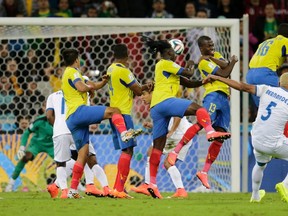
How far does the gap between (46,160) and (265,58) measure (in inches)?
201

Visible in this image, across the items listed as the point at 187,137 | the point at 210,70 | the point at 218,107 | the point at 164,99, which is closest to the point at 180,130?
the point at 218,107

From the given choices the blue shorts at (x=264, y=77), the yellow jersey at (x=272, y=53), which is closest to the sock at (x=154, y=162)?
the blue shorts at (x=264, y=77)

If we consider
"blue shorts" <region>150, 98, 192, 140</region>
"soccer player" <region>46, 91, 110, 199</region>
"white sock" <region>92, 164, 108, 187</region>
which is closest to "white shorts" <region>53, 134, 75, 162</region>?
"soccer player" <region>46, 91, 110, 199</region>

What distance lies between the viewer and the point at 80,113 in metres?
14.7

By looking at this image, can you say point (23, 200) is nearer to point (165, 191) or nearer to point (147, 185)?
point (147, 185)

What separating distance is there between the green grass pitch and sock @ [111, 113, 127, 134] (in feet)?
Result: 3.15

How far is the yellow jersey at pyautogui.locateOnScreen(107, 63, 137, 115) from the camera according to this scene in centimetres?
1470

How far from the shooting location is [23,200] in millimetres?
14234

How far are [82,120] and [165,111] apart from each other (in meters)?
1.14

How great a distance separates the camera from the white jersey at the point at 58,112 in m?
16.1

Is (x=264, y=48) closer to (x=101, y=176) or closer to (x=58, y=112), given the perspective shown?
(x=101, y=176)

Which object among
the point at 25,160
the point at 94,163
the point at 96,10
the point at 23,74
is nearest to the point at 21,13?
the point at 96,10

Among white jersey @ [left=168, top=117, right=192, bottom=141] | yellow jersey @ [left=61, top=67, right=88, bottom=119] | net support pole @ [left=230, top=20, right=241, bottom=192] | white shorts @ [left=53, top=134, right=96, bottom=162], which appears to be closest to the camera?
yellow jersey @ [left=61, top=67, right=88, bottom=119]

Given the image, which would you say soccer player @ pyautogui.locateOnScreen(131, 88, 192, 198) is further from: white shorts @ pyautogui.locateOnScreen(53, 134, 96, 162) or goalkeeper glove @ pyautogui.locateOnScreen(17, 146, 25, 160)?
goalkeeper glove @ pyautogui.locateOnScreen(17, 146, 25, 160)
